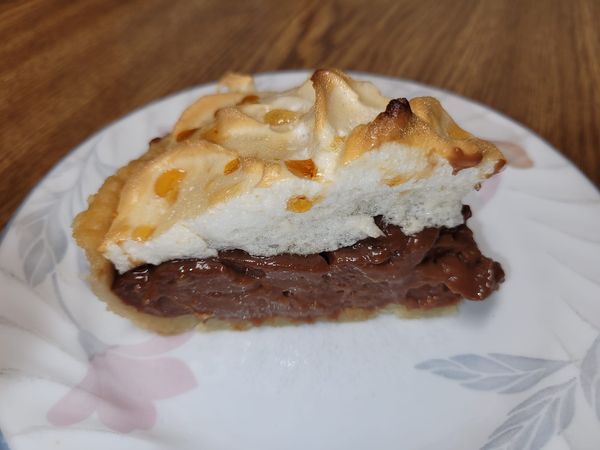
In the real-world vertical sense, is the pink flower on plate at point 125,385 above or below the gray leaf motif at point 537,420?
below

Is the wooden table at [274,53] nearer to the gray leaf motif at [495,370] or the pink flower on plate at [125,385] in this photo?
the pink flower on plate at [125,385]

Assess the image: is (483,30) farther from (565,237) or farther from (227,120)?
(227,120)

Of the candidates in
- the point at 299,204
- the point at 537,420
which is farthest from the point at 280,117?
the point at 537,420

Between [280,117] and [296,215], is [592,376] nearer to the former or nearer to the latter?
[296,215]

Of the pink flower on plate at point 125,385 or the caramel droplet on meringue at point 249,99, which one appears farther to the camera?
the caramel droplet on meringue at point 249,99

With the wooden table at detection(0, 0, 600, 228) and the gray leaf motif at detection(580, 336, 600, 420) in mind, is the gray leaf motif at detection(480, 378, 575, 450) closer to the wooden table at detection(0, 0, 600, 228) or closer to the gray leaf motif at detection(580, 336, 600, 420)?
the gray leaf motif at detection(580, 336, 600, 420)

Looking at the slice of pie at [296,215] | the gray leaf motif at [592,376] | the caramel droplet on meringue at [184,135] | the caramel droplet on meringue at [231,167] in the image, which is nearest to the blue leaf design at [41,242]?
the slice of pie at [296,215]

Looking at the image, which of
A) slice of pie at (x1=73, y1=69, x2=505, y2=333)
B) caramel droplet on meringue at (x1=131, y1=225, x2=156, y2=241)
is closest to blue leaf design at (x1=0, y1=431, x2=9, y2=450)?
slice of pie at (x1=73, y1=69, x2=505, y2=333)
